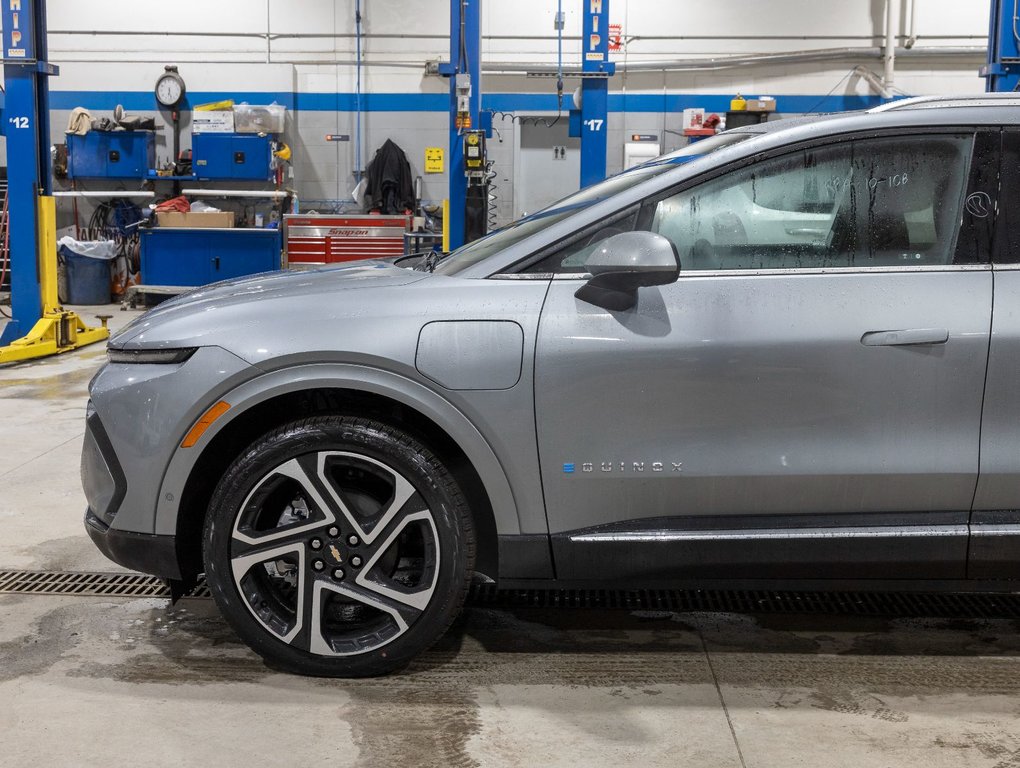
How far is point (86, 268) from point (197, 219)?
165cm

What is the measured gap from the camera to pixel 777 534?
2.69 meters

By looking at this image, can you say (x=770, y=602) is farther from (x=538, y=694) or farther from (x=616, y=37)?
(x=616, y=37)

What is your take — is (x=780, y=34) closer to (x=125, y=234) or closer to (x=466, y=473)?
(x=125, y=234)

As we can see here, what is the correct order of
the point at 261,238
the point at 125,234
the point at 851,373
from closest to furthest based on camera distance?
the point at 851,373 → the point at 261,238 → the point at 125,234

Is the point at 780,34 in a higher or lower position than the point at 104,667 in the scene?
higher

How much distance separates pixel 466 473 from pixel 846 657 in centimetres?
123

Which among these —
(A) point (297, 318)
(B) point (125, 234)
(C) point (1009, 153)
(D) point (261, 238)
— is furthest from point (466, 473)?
(B) point (125, 234)

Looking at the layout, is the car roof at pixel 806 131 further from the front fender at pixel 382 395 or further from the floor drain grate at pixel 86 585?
the floor drain grate at pixel 86 585

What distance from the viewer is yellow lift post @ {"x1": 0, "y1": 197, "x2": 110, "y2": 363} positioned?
29.3 ft

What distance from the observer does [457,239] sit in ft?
35.0

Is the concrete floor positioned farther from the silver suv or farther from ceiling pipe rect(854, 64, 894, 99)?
→ ceiling pipe rect(854, 64, 894, 99)

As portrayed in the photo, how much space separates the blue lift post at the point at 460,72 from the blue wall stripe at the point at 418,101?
5362mm

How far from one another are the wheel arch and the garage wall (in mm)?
12974

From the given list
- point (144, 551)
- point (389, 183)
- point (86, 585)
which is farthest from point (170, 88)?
point (144, 551)
